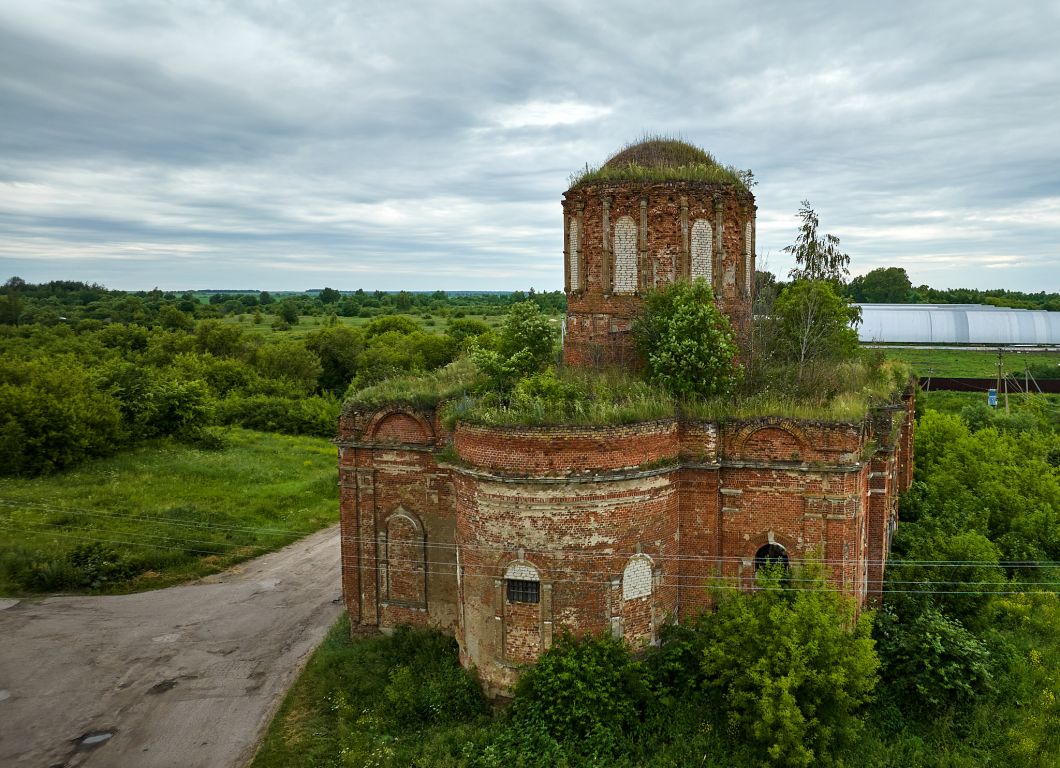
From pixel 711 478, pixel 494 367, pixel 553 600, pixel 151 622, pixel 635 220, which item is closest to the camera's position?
pixel 553 600

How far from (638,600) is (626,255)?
27.1ft

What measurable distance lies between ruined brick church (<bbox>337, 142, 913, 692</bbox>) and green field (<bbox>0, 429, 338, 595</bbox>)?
35.9 ft

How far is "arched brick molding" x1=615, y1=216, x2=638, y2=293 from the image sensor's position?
17688 millimetres

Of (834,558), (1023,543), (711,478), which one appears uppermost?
(711,478)

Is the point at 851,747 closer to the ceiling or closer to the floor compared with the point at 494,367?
closer to the floor

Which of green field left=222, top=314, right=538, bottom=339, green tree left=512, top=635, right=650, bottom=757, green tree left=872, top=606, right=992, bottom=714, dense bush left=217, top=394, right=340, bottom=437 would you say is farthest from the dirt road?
green field left=222, top=314, right=538, bottom=339

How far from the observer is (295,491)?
3331 cm

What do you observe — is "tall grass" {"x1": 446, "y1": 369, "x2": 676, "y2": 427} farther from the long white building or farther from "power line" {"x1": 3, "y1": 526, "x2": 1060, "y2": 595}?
the long white building

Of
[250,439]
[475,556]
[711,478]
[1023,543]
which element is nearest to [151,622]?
[475,556]

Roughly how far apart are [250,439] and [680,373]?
34221 mm

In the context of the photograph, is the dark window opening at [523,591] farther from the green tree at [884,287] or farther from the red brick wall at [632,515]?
the green tree at [884,287]

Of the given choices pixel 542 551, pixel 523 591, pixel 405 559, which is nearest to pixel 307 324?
pixel 405 559

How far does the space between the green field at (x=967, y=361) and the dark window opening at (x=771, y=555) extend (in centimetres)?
4437

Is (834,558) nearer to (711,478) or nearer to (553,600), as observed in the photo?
(711,478)
